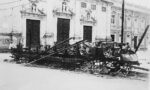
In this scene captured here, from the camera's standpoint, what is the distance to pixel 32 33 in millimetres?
12688

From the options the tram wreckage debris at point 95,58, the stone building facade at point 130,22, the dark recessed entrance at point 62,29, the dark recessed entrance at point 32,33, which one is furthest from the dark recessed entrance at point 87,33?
the tram wreckage debris at point 95,58

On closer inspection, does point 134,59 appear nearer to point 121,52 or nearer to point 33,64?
point 121,52

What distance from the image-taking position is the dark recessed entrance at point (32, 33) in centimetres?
1237

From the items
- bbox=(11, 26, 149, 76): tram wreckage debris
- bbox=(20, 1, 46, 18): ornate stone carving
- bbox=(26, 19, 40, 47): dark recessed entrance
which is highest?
bbox=(20, 1, 46, 18): ornate stone carving

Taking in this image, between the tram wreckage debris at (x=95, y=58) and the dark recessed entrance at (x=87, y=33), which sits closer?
the tram wreckage debris at (x=95, y=58)

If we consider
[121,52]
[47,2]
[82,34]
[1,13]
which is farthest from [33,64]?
[82,34]

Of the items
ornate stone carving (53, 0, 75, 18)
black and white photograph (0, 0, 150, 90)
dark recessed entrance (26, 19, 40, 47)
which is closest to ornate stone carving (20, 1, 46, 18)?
black and white photograph (0, 0, 150, 90)

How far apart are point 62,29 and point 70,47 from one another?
6.97 m

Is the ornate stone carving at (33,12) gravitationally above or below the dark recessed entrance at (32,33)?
above

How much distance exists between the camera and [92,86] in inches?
180

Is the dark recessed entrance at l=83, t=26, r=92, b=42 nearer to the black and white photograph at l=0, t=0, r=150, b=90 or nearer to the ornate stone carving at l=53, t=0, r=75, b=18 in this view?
the black and white photograph at l=0, t=0, r=150, b=90

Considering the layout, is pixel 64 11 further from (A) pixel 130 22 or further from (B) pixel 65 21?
(A) pixel 130 22

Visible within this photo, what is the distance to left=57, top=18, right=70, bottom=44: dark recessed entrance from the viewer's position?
1380cm

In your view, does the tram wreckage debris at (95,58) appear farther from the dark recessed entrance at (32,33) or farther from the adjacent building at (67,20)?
the dark recessed entrance at (32,33)
